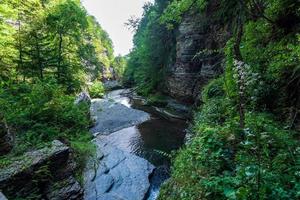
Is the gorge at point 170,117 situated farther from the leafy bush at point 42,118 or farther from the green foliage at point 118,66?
the green foliage at point 118,66

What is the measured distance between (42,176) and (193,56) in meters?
13.9

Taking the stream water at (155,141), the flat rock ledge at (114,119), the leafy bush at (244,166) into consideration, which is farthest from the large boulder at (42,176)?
the flat rock ledge at (114,119)

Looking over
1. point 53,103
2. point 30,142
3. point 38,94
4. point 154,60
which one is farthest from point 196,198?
point 154,60

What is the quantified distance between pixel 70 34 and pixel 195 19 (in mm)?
9761

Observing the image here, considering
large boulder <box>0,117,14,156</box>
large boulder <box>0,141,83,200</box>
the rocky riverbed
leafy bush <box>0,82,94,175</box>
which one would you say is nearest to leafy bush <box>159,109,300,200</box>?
the rocky riverbed

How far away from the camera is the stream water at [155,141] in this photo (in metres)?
8.77

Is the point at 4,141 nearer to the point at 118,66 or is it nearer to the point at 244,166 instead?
the point at 244,166

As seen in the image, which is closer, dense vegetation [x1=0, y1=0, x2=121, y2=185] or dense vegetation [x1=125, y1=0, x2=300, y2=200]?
dense vegetation [x1=125, y1=0, x2=300, y2=200]

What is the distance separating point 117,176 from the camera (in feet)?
27.3

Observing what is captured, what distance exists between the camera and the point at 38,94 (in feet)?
35.2

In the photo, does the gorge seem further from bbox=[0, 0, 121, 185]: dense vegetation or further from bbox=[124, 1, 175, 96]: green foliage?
bbox=[124, 1, 175, 96]: green foliage

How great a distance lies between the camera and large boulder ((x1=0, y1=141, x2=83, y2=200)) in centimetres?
577

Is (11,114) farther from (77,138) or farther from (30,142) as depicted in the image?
(77,138)

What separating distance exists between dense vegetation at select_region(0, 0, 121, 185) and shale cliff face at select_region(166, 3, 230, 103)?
783 centimetres
